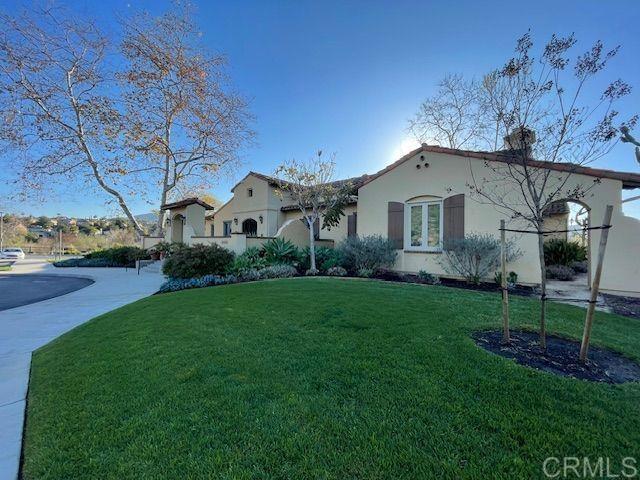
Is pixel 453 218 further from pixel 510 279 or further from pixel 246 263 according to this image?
pixel 246 263

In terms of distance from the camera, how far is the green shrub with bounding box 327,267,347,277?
12688mm

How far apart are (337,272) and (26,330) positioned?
370 inches

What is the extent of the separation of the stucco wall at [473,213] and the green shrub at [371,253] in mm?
528

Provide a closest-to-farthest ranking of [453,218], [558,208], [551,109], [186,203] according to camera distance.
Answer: [551,109] → [453,218] → [558,208] → [186,203]

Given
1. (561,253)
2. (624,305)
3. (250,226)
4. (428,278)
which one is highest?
(250,226)

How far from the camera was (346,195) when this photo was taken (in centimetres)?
1428

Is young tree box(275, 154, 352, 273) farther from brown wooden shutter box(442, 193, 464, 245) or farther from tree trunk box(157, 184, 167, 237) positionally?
tree trunk box(157, 184, 167, 237)

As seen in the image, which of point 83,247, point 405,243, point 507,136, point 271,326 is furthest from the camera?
point 83,247

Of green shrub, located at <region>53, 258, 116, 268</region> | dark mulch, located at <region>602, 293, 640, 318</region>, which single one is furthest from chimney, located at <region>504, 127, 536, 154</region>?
green shrub, located at <region>53, 258, 116, 268</region>

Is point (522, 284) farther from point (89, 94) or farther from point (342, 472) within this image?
point (89, 94)

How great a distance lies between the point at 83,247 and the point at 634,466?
45.3 meters

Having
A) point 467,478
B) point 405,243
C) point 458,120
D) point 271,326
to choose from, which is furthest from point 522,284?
point 458,120

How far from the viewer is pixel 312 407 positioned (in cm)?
271

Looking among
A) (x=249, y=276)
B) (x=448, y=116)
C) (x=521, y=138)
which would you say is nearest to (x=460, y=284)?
(x=521, y=138)
